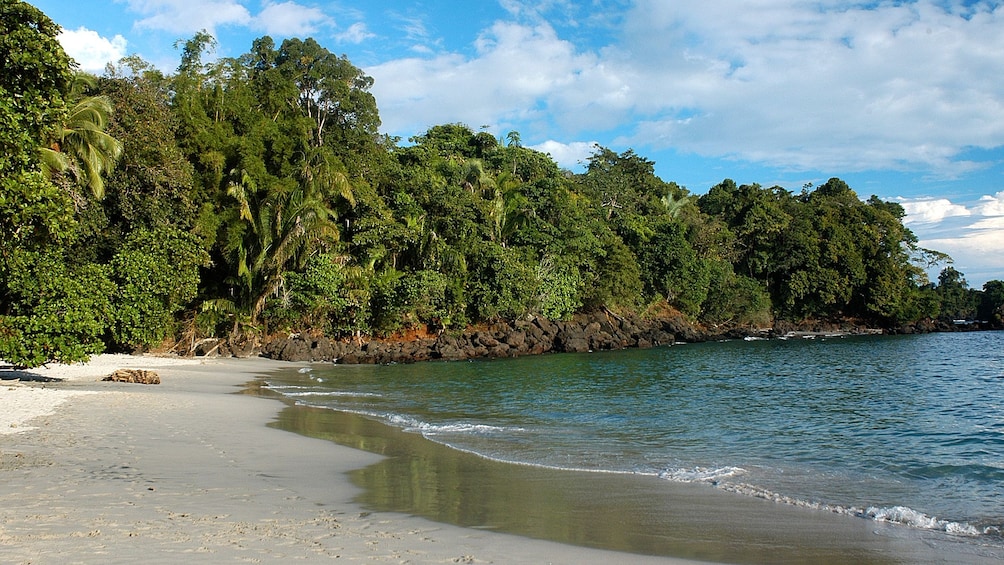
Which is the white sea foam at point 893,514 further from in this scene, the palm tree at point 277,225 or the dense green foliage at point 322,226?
the palm tree at point 277,225


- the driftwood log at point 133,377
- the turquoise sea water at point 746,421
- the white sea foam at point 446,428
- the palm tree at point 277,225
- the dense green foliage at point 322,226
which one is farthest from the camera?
the palm tree at point 277,225

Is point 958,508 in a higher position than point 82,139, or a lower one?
lower

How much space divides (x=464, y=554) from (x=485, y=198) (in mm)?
38076

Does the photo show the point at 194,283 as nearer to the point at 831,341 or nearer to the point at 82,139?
the point at 82,139

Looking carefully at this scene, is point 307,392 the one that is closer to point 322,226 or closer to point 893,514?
point 322,226

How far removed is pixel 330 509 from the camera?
6754 millimetres

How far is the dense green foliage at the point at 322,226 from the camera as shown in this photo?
602 inches

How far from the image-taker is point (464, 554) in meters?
5.41

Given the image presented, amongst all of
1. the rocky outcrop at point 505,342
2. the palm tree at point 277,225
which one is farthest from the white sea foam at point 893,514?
the palm tree at point 277,225

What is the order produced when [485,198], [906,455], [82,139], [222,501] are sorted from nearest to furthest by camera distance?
1. [222,501]
2. [906,455]
3. [82,139]
4. [485,198]

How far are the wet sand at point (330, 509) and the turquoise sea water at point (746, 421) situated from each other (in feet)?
3.29

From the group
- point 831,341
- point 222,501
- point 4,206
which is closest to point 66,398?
point 4,206

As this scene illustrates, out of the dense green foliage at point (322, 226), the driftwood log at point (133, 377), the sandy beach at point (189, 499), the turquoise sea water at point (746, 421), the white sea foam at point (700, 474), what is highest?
the dense green foliage at point (322, 226)

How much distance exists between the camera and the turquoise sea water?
8719 mm
